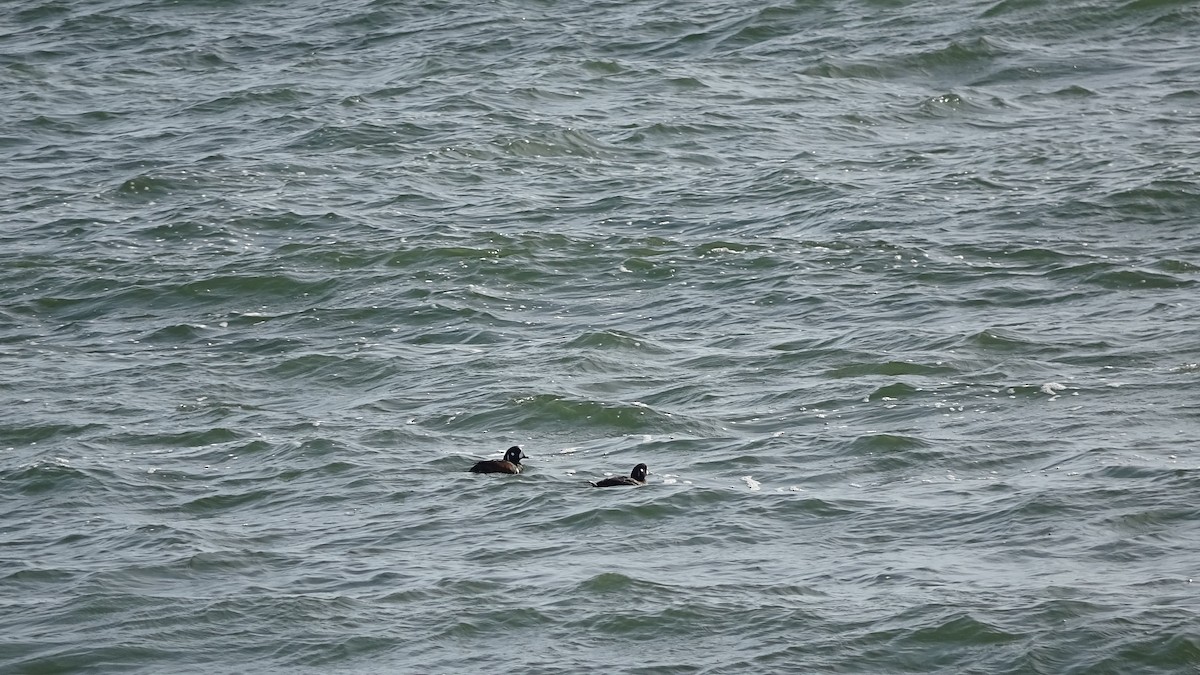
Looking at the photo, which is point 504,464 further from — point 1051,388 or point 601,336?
point 1051,388

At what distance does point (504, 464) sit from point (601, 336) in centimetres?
395

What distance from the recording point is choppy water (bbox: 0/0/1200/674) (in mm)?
13133

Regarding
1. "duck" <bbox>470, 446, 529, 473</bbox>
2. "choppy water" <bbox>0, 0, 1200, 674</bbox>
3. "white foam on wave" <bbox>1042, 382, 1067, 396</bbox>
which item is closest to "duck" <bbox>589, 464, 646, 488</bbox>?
"choppy water" <bbox>0, 0, 1200, 674</bbox>

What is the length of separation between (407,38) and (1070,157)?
1305 centimetres

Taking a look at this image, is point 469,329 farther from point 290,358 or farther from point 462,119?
point 462,119

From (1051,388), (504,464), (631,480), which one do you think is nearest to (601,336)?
(504,464)

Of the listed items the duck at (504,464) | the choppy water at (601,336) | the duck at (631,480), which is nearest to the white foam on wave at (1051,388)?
the choppy water at (601,336)

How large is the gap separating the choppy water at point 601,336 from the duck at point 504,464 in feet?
0.47

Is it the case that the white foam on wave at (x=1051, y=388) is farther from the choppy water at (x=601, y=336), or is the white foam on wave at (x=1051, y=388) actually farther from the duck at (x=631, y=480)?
the duck at (x=631, y=480)

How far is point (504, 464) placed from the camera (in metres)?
16.0

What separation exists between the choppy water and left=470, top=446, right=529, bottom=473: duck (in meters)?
0.14

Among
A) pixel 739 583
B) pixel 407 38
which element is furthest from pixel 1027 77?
pixel 739 583

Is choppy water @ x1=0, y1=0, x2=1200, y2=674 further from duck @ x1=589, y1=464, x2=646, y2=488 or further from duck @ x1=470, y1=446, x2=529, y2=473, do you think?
duck @ x1=589, y1=464, x2=646, y2=488

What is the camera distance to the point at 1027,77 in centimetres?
2778
